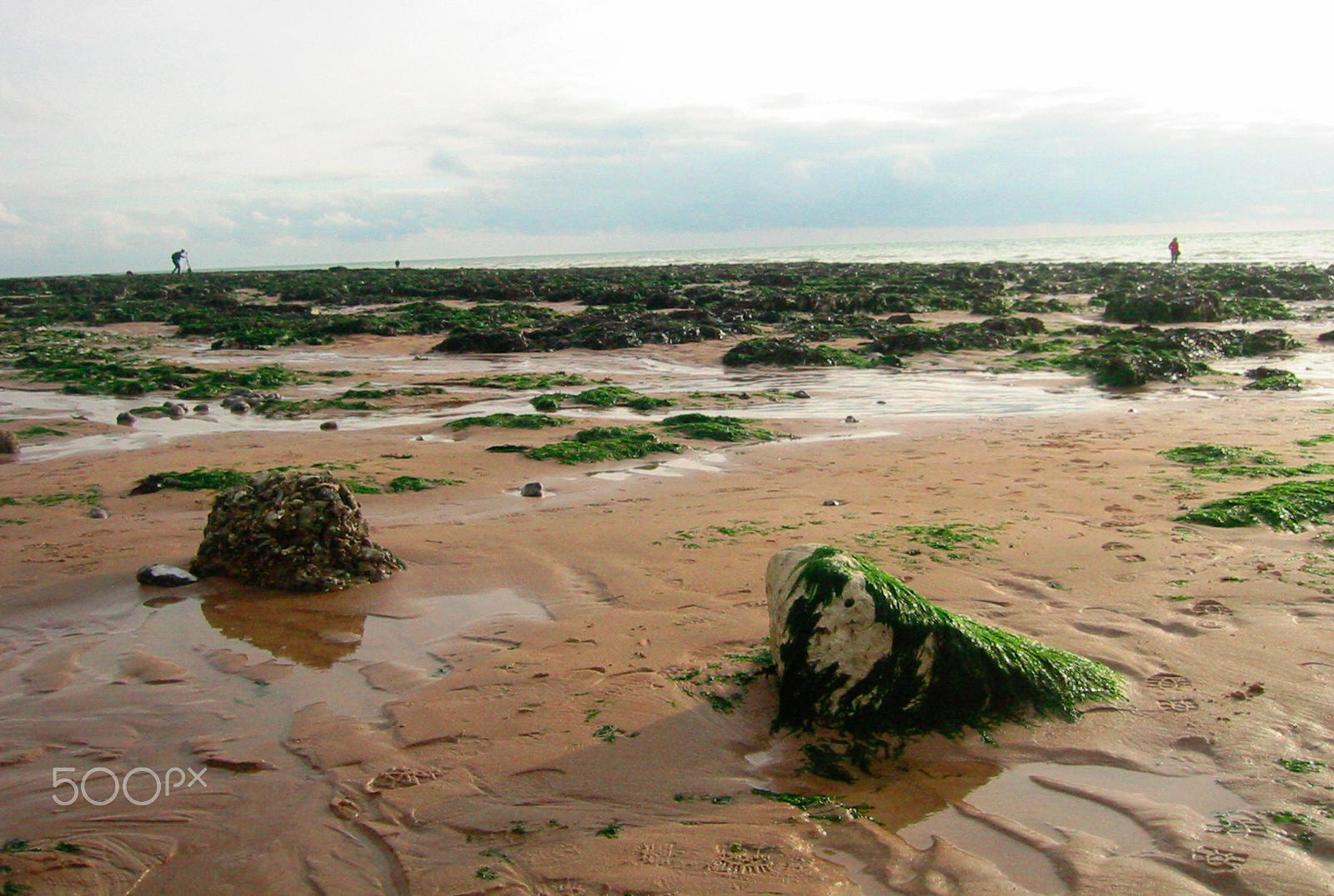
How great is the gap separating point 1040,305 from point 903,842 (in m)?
25.0

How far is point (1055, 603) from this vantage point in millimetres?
4770

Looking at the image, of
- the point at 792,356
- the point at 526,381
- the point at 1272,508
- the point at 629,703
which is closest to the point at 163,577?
the point at 629,703

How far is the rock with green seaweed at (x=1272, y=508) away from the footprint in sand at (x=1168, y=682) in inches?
96.4

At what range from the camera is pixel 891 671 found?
142 inches

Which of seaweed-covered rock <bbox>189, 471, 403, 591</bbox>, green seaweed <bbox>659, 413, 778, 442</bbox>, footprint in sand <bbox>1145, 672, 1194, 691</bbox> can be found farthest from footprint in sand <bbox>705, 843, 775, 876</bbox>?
green seaweed <bbox>659, 413, 778, 442</bbox>

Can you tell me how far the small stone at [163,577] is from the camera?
518 centimetres

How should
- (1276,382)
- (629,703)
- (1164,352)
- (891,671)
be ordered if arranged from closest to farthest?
(891,671) → (629,703) → (1276,382) → (1164,352)

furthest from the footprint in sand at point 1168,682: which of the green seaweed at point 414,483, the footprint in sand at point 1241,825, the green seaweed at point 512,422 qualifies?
the green seaweed at point 512,422

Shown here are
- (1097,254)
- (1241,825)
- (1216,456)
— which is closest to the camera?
(1241,825)

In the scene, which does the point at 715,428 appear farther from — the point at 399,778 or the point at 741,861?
the point at 741,861

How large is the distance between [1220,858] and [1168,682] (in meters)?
1.22

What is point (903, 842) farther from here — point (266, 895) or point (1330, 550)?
point (1330, 550)

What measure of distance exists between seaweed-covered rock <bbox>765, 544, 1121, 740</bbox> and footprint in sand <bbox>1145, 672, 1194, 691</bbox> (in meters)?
0.23

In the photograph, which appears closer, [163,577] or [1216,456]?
[163,577]
